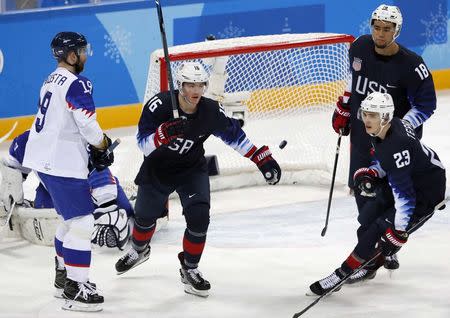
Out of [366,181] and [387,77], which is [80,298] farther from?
[387,77]

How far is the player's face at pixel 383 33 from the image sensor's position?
507 cm

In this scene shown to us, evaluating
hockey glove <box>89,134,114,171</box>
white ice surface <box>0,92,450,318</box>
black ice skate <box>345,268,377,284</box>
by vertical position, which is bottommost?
white ice surface <box>0,92,450,318</box>

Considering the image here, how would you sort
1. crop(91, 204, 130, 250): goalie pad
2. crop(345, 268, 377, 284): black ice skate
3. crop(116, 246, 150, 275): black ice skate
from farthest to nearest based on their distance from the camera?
crop(91, 204, 130, 250): goalie pad < crop(116, 246, 150, 275): black ice skate < crop(345, 268, 377, 284): black ice skate

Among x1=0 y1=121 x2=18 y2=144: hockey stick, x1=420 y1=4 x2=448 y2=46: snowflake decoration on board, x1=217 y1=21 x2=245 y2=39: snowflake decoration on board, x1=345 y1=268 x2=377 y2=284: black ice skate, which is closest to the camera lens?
x1=345 y1=268 x2=377 y2=284: black ice skate

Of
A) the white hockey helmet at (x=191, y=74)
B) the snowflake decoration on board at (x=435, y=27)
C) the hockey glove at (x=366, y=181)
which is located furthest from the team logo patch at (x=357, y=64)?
the snowflake decoration on board at (x=435, y=27)

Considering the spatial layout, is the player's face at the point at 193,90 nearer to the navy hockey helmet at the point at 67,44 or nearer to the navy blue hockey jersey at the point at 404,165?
the navy hockey helmet at the point at 67,44

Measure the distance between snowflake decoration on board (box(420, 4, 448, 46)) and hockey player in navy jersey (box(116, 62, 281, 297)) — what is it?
493 centimetres

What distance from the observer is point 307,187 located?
277 inches

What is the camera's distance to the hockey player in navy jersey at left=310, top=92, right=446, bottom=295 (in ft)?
15.4

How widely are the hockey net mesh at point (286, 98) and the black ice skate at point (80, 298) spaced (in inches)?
74.2

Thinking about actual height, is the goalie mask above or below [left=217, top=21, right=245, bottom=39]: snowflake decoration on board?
above

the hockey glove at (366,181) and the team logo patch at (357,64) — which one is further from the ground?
the team logo patch at (357,64)

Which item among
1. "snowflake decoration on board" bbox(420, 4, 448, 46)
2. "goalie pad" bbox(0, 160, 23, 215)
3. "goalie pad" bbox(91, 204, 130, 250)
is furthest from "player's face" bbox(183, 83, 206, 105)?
"snowflake decoration on board" bbox(420, 4, 448, 46)

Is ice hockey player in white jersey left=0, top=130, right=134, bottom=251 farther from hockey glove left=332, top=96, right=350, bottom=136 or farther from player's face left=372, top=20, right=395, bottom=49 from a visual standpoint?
player's face left=372, top=20, right=395, bottom=49
